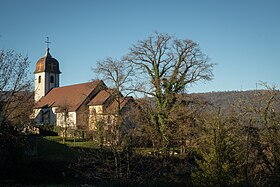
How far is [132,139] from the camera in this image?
17.0 metres

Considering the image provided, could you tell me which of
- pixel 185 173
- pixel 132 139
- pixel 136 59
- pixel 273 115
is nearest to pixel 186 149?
pixel 185 173

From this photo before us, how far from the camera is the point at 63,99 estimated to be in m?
52.4

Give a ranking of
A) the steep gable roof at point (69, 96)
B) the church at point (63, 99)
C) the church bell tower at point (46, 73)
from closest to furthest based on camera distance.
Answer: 1. the church at point (63, 99)
2. the steep gable roof at point (69, 96)
3. the church bell tower at point (46, 73)

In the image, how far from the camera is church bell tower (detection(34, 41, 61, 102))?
194 feet

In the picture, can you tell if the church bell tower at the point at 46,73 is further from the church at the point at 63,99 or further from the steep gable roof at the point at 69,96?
the steep gable roof at the point at 69,96

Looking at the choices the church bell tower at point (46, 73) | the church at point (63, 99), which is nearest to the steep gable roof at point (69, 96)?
the church at point (63, 99)

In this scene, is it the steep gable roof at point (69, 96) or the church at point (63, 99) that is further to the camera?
the steep gable roof at point (69, 96)

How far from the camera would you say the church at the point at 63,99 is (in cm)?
4312

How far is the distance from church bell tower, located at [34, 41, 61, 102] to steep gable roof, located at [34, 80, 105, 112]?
5.07 ft

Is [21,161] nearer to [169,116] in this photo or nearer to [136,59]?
[169,116]

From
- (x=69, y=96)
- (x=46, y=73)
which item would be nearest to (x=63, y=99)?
(x=69, y=96)

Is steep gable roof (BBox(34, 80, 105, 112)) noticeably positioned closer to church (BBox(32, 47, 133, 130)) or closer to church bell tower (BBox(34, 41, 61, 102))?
church (BBox(32, 47, 133, 130))

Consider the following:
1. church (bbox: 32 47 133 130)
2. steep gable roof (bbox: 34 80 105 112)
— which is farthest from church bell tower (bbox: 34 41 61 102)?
steep gable roof (bbox: 34 80 105 112)

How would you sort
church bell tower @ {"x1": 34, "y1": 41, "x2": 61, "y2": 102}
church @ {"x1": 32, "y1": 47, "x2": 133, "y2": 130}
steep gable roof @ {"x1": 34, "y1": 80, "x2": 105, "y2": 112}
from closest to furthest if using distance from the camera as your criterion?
church @ {"x1": 32, "y1": 47, "x2": 133, "y2": 130}, steep gable roof @ {"x1": 34, "y1": 80, "x2": 105, "y2": 112}, church bell tower @ {"x1": 34, "y1": 41, "x2": 61, "y2": 102}
